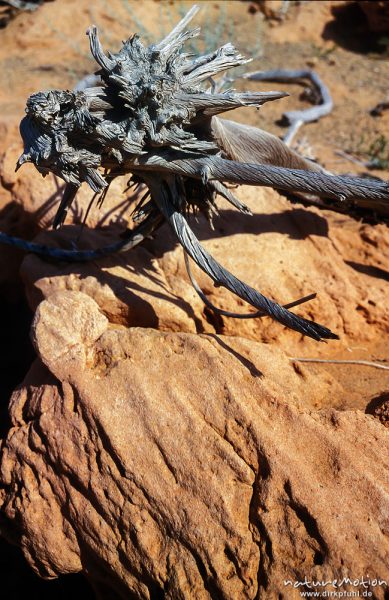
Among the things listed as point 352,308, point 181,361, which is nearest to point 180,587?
point 181,361

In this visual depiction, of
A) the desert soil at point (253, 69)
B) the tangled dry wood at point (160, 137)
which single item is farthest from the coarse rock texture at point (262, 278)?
the tangled dry wood at point (160, 137)

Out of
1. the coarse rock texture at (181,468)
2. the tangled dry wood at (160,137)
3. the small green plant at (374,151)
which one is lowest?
the small green plant at (374,151)

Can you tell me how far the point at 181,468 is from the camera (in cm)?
224

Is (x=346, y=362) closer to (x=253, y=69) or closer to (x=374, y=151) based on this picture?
(x=374, y=151)

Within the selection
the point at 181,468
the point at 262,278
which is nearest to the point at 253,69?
the point at 262,278

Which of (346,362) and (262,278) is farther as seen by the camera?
(262,278)

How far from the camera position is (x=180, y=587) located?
84.2 inches

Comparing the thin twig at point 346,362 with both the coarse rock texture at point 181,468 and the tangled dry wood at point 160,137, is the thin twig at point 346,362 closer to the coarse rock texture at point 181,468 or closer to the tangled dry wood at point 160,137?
the coarse rock texture at point 181,468

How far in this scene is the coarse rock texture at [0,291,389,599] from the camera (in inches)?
81.0

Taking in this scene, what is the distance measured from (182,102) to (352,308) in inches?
55.0

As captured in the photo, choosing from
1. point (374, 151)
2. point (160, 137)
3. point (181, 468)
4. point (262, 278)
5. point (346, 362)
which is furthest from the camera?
point (374, 151)

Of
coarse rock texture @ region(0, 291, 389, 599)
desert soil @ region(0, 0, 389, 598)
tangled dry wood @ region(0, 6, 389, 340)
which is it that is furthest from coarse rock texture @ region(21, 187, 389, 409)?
tangled dry wood @ region(0, 6, 389, 340)

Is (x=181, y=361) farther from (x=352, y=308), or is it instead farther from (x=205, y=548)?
(x=352, y=308)

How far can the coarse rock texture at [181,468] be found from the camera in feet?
6.75
